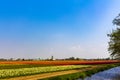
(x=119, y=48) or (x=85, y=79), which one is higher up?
(x=119, y=48)

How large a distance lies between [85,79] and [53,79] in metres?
9.73

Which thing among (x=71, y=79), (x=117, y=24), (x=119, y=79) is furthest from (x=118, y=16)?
(x=71, y=79)

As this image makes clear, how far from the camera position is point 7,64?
7206 centimetres

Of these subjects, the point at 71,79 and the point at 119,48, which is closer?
the point at 71,79

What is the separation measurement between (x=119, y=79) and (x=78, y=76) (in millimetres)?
5540

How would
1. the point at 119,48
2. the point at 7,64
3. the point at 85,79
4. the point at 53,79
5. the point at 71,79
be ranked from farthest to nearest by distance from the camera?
the point at 7,64, the point at 119,48, the point at 85,79, the point at 71,79, the point at 53,79

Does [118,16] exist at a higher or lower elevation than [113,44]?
higher

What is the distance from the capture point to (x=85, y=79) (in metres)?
45.0

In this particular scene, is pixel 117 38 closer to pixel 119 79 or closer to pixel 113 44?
pixel 113 44

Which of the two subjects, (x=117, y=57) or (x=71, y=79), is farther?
(x=117, y=57)

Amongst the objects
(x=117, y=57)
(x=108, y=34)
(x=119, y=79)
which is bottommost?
(x=119, y=79)

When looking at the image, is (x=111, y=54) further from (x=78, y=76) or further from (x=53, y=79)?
(x=53, y=79)

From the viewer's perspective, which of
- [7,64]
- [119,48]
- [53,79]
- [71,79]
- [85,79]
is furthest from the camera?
[7,64]

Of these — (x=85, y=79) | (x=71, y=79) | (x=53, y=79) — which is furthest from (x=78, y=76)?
(x=53, y=79)
